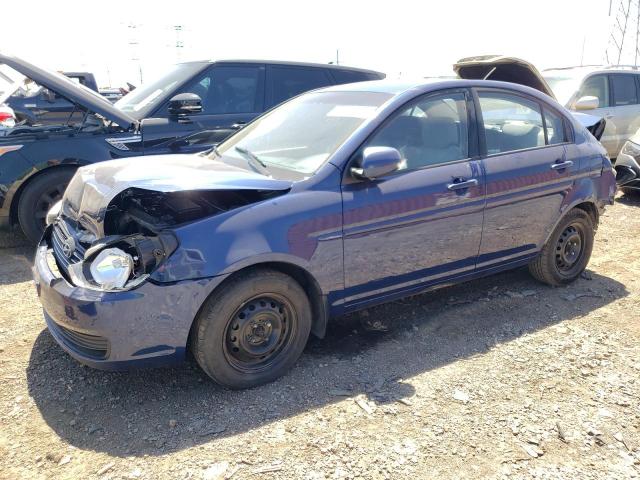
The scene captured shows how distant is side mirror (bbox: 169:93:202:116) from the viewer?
212 inches

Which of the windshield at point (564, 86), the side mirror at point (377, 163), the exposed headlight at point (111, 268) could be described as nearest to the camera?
the exposed headlight at point (111, 268)

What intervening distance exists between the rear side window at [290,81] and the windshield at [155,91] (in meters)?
0.84

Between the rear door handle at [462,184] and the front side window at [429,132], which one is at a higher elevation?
the front side window at [429,132]

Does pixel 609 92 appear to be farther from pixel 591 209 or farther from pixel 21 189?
pixel 21 189

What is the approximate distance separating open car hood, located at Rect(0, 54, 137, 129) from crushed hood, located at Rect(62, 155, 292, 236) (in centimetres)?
186

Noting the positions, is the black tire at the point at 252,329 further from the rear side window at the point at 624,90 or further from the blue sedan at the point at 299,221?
the rear side window at the point at 624,90

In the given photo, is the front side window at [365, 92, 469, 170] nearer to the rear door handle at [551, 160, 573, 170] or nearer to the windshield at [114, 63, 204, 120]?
the rear door handle at [551, 160, 573, 170]

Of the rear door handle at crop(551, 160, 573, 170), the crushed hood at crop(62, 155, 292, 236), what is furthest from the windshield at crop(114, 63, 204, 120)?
the rear door handle at crop(551, 160, 573, 170)

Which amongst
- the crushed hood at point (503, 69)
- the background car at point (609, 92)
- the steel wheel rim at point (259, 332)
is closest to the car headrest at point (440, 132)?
the steel wheel rim at point (259, 332)

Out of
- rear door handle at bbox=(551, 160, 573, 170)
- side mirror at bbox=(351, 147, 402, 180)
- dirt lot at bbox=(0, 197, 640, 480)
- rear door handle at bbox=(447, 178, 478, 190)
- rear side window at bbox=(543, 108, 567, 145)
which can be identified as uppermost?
rear side window at bbox=(543, 108, 567, 145)

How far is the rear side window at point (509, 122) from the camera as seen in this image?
3.84 metres

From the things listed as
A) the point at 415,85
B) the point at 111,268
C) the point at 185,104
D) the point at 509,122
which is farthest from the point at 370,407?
the point at 185,104

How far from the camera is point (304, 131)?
362cm

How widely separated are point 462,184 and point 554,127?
49.7 inches
